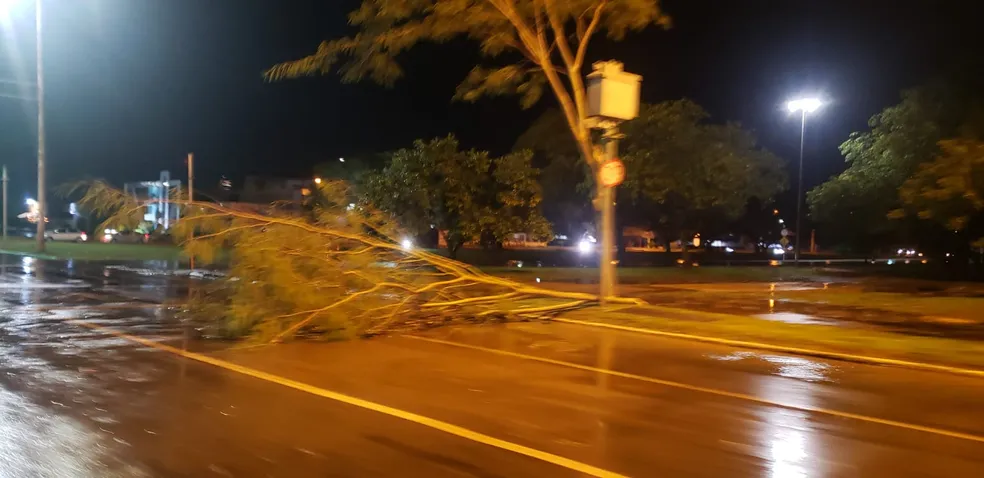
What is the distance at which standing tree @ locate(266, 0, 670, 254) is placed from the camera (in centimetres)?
1636

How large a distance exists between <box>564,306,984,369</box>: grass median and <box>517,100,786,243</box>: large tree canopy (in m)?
19.8

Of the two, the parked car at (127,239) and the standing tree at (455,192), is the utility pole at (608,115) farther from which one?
the parked car at (127,239)

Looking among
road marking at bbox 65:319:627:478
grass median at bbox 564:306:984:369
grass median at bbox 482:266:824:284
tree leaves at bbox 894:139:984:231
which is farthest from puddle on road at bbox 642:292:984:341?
road marking at bbox 65:319:627:478

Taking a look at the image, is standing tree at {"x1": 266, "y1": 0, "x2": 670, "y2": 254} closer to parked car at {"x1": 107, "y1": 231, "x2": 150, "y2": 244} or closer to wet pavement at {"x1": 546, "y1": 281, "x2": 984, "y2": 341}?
wet pavement at {"x1": 546, "y1": 281, "x2": 984, "y2": 341}

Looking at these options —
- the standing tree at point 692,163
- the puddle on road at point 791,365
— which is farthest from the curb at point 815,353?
the standing tree at point 692,163

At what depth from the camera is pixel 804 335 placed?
43.6ft

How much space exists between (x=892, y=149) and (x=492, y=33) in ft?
69.7

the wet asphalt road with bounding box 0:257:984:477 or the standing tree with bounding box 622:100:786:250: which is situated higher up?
the standing tree with bounding box 622:100:786:250

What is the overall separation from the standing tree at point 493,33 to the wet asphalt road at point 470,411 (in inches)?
291

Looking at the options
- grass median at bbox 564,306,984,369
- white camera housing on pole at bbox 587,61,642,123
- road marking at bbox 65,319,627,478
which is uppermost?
white camera housing on pole at bbox 587,61,642,123

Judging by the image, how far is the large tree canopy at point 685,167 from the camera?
118ft

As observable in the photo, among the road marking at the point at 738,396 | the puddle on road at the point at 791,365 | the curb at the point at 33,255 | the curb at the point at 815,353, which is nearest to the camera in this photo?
the road marking at the point at 738,396

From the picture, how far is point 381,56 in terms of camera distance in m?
17.3

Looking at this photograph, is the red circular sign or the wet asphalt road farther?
the red circular sign
